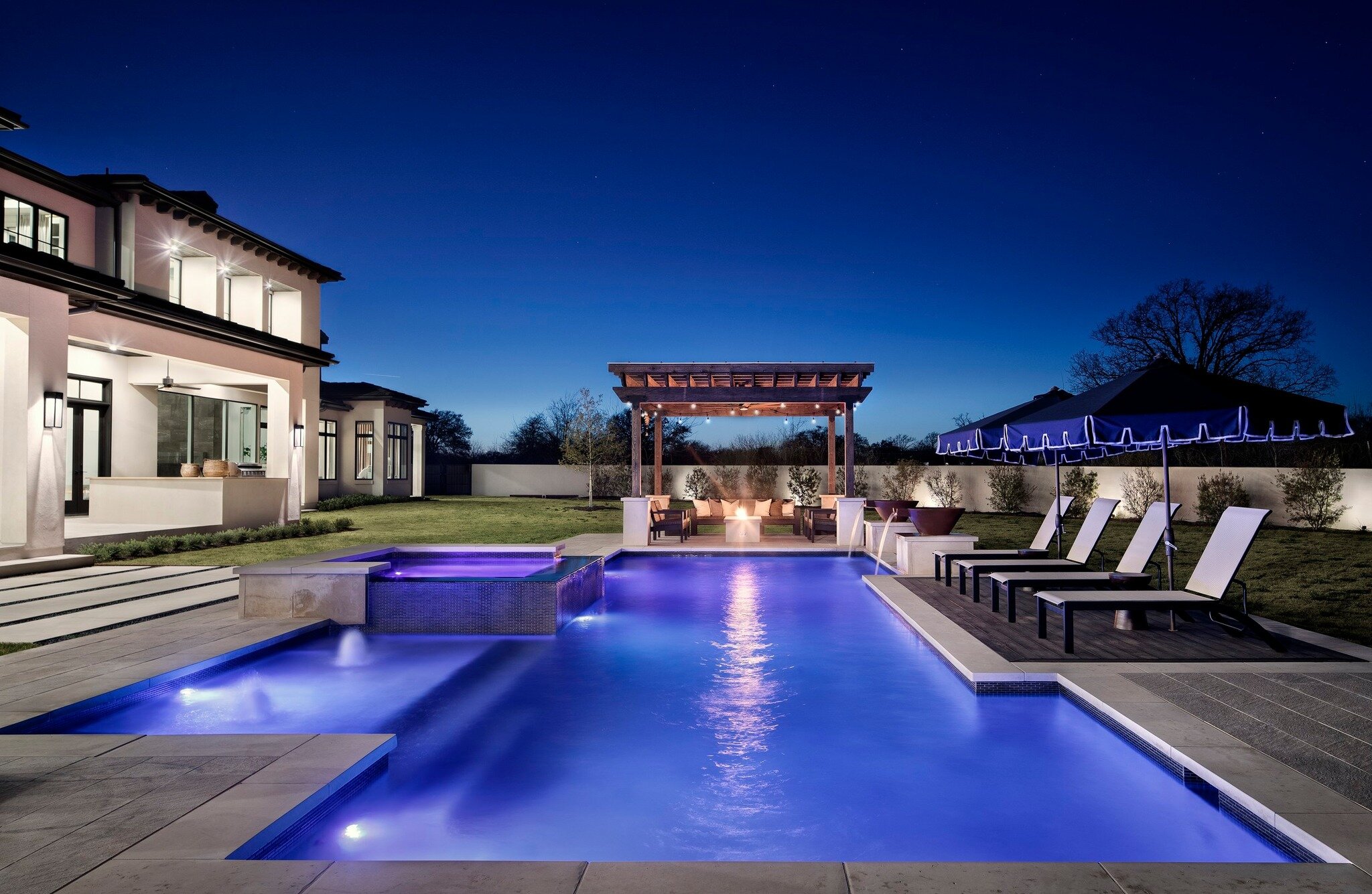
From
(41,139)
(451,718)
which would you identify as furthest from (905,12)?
(41,139)

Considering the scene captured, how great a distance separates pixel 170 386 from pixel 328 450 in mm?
9986

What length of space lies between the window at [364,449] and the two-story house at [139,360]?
4.90 m

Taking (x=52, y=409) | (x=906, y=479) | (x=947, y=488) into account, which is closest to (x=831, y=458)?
(x=906, y=479)

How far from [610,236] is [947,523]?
16.4m

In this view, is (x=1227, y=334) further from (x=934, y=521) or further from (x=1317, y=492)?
(x=934, y=521)

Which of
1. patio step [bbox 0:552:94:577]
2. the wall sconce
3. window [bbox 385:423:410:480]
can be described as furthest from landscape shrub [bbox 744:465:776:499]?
the wall sconce

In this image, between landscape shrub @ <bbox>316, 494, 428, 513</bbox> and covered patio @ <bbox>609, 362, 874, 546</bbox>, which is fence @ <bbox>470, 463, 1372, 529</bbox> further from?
covered patio @ <bbox>609, 362, 874, 546</bbox>

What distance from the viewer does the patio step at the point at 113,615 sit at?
6.01 meters

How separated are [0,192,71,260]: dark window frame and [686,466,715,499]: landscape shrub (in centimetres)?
1830

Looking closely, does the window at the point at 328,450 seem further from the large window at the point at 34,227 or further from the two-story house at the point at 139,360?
the large window at the point at 34,227

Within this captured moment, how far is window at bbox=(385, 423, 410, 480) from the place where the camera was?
2725 cm

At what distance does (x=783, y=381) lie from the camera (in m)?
16.3

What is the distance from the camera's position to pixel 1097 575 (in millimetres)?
6691

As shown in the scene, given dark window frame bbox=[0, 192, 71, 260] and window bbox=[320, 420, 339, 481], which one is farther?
window bbox=[320, 420, 339, 481]
